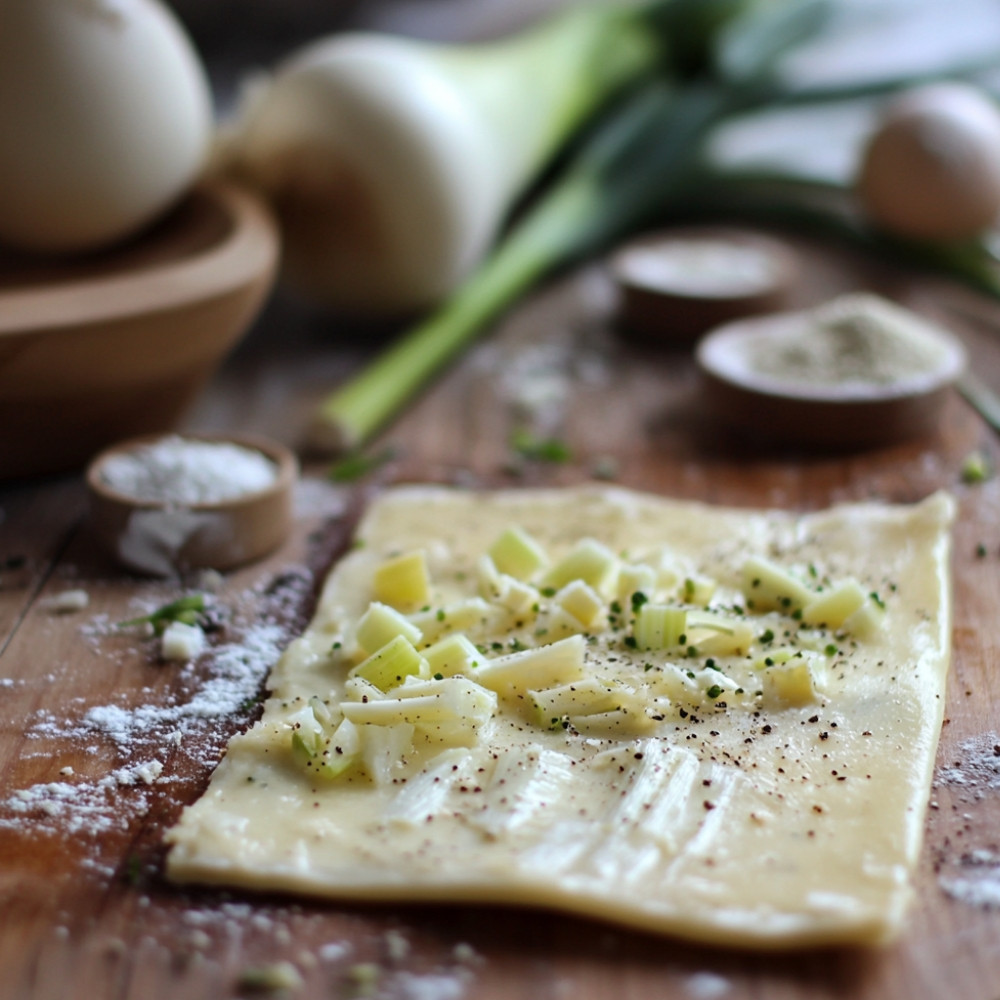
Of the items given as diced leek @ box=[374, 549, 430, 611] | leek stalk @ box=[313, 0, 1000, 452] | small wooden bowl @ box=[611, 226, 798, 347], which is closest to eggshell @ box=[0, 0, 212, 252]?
leek stalk @ box=[313, 0, 1000, 452]

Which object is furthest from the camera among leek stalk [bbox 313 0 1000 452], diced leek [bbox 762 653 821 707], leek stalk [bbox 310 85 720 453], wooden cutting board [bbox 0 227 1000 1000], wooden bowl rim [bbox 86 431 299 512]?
leek stalk [bbox 313 0 1000 452]

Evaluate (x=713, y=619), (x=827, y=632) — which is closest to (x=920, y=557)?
(x=827, y=632)

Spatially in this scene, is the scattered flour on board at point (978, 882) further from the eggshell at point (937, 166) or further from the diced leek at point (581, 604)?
the eggshell at point (937, 166)

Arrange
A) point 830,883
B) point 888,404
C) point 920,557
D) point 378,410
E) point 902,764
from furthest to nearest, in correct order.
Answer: point 378,410
point 888,404
point 920,557
point 902,764
point 830,883

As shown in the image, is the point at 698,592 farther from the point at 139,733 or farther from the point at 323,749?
the point at 139,733

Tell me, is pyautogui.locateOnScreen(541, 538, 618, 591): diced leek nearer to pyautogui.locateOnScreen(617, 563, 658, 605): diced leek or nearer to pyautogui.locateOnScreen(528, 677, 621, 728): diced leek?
pyautogui.locateOnScreen(617, 563, 658, 605): diced leek

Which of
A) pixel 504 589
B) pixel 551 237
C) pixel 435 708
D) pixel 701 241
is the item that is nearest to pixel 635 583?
pixel 504 589

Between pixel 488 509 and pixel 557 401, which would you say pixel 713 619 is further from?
pixel 557 401
